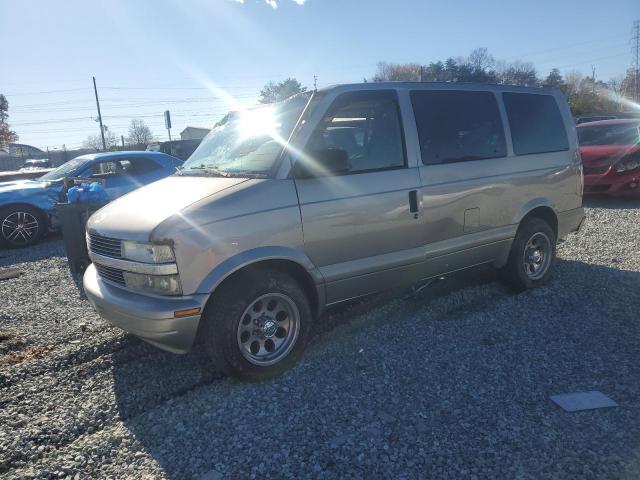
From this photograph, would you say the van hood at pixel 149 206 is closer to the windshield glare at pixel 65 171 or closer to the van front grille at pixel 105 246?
the van front grille at pixel 105 246

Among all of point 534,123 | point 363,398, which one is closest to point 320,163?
point 363,398

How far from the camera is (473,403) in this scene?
10.2 feet

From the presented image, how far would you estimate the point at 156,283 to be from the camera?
316 cm

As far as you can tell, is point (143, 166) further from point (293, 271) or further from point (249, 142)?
point (293, 271)

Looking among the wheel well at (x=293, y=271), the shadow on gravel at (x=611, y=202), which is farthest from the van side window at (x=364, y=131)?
the shadow on gravel at (x=611, y=202)

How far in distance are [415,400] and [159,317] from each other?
5.82ft

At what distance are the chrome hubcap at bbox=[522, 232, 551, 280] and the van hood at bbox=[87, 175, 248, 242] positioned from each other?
329 cm

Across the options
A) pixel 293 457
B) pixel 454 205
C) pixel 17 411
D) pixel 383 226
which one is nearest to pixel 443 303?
pixel 454 205

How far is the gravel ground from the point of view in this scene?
2.63m

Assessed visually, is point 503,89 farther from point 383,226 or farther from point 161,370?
point 161,370

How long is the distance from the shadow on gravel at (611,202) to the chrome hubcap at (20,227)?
36.1 ft

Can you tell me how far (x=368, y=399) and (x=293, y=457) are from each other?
725mm

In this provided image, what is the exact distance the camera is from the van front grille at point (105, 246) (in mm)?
3401

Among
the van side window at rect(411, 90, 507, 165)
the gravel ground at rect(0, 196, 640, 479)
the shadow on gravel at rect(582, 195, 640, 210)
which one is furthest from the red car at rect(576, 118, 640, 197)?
the van side window at rect(411, 90, 507, 165)
